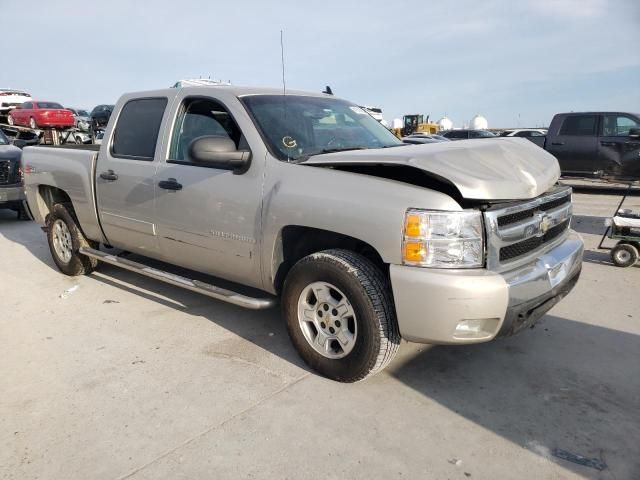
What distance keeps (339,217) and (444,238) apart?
63cm

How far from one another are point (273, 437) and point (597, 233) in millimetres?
6674

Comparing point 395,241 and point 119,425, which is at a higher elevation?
point 395,241

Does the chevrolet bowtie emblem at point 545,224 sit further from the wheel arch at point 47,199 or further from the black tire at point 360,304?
the wheel arch at point 47,199

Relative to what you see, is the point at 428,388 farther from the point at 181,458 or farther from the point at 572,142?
the point at 572,142

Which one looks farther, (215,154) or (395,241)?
(215,154)

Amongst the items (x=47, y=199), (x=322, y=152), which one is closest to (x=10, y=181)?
(x=47, y=199)

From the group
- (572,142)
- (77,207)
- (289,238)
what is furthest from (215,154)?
(572,142)

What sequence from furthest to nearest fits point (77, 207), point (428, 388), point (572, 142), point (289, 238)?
point (572, 142), point (77, 207), point (289, 238), point (428, 388)

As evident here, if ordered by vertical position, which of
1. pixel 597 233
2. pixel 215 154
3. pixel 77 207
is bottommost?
pixel 597 233

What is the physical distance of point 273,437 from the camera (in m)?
2.65

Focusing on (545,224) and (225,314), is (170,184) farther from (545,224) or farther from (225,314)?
(545,224)

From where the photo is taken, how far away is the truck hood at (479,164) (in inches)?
105

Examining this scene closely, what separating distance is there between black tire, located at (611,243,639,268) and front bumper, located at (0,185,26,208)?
353 inches

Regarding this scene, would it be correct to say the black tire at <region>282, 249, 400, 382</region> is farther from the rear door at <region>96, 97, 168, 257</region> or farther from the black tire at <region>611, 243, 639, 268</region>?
the black tire at <region>611, 243, 639, 268</region>
